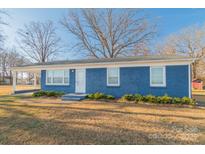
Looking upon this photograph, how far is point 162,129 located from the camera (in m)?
5.25

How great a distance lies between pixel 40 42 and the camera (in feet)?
127

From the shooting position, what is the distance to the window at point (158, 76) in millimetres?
11242

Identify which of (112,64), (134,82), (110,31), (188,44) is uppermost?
(110,31)

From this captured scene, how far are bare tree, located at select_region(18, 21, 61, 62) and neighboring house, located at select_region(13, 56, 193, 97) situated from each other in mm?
24140

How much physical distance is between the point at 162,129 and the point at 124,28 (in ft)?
83.2

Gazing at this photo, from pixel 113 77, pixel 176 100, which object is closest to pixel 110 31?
pixel 113 77

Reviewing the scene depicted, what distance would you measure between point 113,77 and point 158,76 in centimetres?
341

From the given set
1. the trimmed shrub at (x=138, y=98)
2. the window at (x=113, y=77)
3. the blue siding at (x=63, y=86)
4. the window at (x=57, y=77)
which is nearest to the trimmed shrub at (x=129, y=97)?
the trimmed shrub at (x=138, y=98)

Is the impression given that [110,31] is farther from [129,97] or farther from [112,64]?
[129,97]

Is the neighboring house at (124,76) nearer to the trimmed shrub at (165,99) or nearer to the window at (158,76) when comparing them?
the window at (158,76)

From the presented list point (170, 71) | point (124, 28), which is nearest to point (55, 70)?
point (170, 71)

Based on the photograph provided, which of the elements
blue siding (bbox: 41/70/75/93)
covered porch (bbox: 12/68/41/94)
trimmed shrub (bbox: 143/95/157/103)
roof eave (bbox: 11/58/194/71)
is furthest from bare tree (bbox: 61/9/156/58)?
trimmed shrub (bbox: 143/95/157/103)
